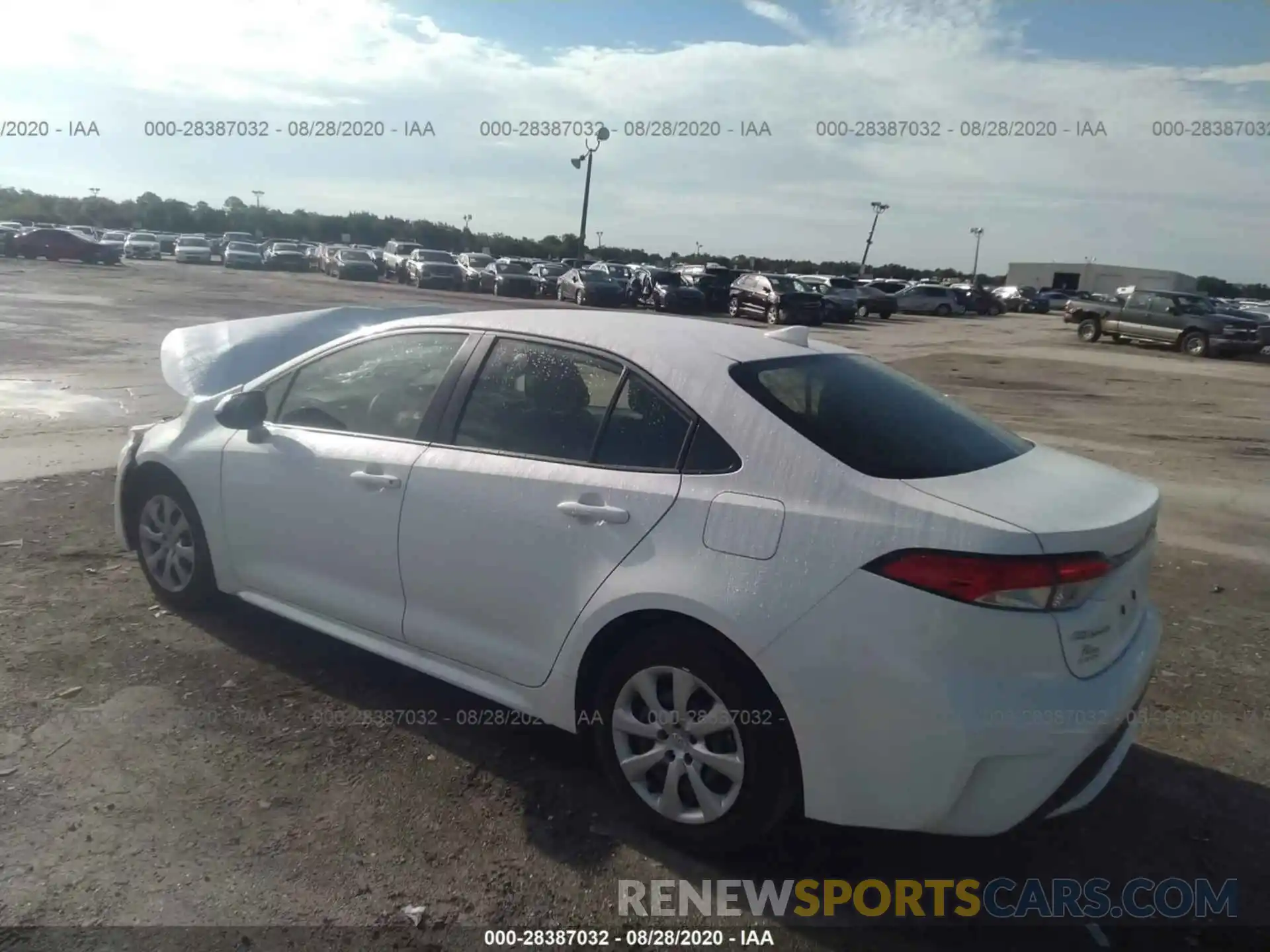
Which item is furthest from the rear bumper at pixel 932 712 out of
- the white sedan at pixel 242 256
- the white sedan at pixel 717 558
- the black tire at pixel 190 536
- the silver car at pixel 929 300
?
the white sedan at pixel 242 256

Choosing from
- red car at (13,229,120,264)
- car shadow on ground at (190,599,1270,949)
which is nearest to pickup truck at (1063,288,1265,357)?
car shadow on ground at (190,599,1270,949)

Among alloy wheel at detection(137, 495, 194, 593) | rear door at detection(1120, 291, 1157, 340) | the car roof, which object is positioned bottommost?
alloy wheel at detection(137, 495, 194, 593)

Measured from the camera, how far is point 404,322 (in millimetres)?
4152

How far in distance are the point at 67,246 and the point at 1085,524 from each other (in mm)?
50515

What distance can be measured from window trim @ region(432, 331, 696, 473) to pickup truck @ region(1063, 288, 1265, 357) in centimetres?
2998

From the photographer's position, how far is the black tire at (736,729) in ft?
9.33

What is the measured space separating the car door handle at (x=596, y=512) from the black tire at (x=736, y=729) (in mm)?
360

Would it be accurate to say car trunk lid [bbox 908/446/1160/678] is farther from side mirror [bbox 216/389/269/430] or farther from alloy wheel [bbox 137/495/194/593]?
alloy wheel [bbox 137/495/194/593]

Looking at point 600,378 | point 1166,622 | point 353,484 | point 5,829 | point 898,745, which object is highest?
point 600,378

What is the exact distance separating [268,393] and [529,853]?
246 centimetres

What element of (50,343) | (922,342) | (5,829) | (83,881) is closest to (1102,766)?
(83,881)

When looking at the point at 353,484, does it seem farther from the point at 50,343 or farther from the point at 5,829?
the point at 50,343

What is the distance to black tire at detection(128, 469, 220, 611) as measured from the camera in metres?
4.61

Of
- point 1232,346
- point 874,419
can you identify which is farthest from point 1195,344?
point 874,419
